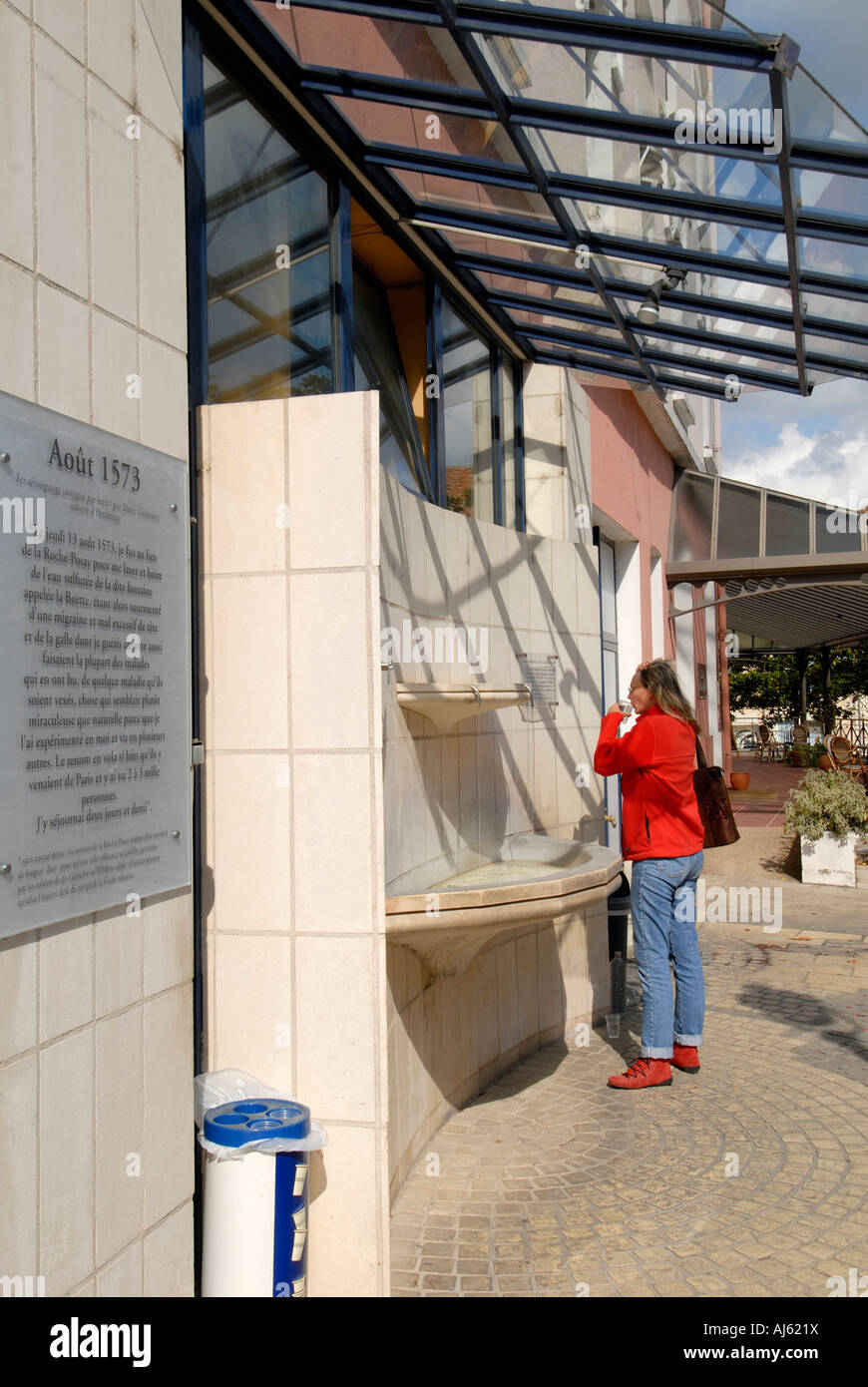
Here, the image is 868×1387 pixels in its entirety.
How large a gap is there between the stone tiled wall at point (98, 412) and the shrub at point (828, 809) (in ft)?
29.6

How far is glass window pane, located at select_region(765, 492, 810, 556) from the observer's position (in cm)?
1395

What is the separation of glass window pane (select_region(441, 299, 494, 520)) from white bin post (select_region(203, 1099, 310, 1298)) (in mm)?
3727

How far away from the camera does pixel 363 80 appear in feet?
13.1

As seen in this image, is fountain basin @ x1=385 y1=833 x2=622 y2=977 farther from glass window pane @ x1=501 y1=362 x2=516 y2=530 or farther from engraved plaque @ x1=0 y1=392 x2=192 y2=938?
glass window pane @ x1=501 y1=362 x2=516 y2=530

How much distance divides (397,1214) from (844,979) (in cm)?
427

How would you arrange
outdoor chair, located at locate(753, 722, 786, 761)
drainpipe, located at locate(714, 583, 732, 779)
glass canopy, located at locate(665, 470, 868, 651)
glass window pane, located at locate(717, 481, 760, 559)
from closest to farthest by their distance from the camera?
glass canopy, located at locate(665, 470, 868, 651)
glass window pane, located at locate(717, 481, 760, 559)
drainpipe, located at locate(714, 583, 732, 779)
outdoor chair, located at locate(753, 722, 786, 761)

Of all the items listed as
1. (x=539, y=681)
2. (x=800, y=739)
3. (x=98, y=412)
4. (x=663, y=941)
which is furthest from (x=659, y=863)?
(x=800, y=739)

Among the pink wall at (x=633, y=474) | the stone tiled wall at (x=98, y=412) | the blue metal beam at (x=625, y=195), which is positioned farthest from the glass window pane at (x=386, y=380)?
the pink wall at (x=633, y=474)

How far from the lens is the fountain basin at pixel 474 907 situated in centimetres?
351

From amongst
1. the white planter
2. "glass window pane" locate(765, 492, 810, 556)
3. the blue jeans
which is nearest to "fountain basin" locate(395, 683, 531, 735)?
the blue jeans

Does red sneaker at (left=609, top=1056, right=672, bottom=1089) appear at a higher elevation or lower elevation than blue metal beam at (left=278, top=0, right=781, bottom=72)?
lower

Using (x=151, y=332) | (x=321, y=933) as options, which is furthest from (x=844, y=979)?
(x=151, y=332)

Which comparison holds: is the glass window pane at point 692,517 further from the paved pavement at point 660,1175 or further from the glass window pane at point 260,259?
the glass window pane at point 260,259

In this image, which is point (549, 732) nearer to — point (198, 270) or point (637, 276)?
point (637, 276)
